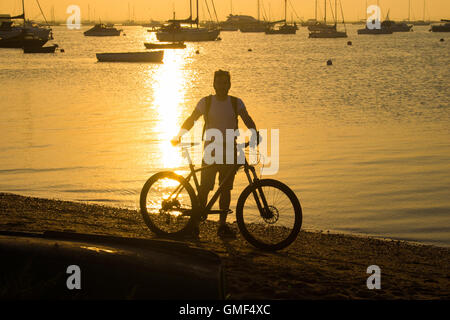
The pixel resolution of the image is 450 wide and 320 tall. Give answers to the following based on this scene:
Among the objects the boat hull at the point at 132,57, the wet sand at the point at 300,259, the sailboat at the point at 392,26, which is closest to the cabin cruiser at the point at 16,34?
the boat hull at the point at 132,57

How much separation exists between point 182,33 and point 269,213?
112551 mm

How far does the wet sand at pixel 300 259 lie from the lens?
18.5 ft

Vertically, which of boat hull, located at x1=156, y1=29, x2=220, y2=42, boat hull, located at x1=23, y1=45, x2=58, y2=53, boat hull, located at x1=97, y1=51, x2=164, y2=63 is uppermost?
boat hull, located at x1=156, y1=29, x2=220, y2=42

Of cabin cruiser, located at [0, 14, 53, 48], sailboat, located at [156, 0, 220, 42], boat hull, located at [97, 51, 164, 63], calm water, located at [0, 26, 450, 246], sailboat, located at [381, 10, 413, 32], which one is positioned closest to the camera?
calm water, located at [0, 26, 450, 246]

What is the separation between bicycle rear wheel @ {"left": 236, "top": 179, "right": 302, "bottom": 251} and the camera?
6.63 m

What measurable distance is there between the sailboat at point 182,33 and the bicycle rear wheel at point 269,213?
89.6 meters

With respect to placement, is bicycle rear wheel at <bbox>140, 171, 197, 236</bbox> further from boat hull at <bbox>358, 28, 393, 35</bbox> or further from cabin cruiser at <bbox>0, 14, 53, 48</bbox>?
boat hull at <bbox>358, 28, 393, 35</bbox>

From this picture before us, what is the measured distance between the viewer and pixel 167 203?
284 inches

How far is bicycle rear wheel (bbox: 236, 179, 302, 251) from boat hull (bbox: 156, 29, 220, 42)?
324 feet

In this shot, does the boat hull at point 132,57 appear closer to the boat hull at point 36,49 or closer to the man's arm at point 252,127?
the boat hull at point 36,49

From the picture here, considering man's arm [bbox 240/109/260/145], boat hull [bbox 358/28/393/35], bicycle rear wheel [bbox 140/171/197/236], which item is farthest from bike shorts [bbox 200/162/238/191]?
boat hull [bbox 358/28/393/35]

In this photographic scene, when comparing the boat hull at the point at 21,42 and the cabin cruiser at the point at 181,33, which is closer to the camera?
the boat hull at the point at 21,42

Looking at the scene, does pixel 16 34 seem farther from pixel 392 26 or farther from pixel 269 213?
pixel 269 213
